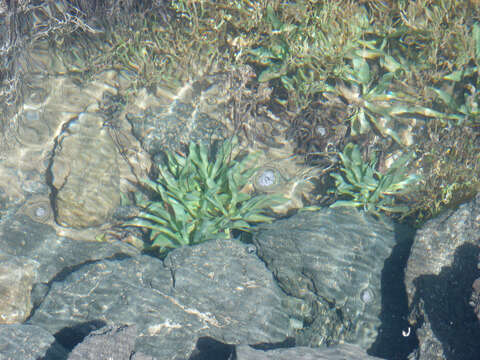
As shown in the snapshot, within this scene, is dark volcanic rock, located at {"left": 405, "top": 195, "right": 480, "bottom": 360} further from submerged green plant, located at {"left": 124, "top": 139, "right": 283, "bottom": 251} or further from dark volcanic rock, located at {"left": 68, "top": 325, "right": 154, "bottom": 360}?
dark volcanic rock, located at {"left": 68, "top": 325, "right": 154, "bottom": 360}

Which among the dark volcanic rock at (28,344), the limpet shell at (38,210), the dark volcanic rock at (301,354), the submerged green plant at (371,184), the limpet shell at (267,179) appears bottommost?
the limpet shell at (38,210)

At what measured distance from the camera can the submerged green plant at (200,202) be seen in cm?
493

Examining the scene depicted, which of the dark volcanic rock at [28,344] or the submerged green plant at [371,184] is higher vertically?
the submerged green plant at [371,184]

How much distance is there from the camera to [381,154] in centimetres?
521

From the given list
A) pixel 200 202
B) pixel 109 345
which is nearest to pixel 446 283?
pixel 200 202

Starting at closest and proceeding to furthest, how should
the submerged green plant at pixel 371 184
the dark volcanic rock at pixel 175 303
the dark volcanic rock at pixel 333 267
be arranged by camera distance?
the dark volcanic rock at pixel 175 303
the dark volcanic rock at pixel 333 267
the submerged green plant at pixel 371 184

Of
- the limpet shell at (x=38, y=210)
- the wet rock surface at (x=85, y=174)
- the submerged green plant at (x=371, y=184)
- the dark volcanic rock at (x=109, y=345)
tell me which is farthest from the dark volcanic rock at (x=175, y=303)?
the limpet shell at (x=38, y=210)

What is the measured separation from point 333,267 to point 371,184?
1314 millimetres

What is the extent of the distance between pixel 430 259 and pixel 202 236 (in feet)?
9.05

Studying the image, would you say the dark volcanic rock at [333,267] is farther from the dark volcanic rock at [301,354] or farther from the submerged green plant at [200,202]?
the dark volcanic rock at [301,354]

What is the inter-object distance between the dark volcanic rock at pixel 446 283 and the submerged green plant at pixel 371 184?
0.78m

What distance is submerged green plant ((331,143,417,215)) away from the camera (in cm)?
483

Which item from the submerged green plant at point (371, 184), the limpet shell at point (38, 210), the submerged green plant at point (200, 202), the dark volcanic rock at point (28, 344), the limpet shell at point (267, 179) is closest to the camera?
the dark volcanic rock at point (28, 344)

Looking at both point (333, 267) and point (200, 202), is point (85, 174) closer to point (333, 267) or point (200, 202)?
point (200, 202)
